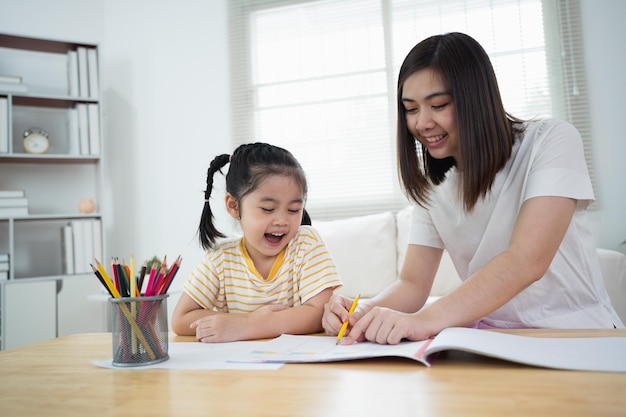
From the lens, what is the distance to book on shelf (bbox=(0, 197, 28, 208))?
3.09 meters

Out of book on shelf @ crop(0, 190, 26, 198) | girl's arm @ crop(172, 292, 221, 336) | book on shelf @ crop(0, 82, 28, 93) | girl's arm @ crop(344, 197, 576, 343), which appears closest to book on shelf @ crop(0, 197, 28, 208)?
book on shelf @ crop(0, 190, 26, 198)

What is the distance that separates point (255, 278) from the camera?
124cm

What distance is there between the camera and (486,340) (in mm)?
698

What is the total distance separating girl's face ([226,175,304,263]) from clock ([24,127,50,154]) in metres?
2.64

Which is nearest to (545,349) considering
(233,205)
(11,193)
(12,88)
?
(233,205)

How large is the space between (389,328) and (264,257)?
56 cm

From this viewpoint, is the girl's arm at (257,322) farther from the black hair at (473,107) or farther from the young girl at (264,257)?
the black hair at (473,107)

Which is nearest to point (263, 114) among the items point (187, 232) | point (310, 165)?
point (310, 165)

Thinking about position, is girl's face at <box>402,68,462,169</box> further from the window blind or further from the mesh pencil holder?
the window blind

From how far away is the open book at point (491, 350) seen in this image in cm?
61

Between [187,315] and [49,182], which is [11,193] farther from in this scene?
[187,315]

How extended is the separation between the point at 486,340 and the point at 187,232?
3.10 meters

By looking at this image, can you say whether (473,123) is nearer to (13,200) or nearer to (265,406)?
(265,406)

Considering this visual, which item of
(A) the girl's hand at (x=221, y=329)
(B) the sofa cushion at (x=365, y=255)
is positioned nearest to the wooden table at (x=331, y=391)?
(A) the girl's hand at (x=221, y=329)
